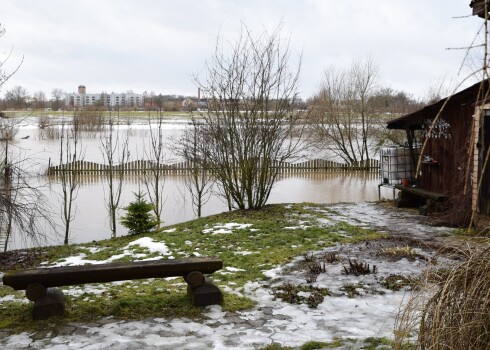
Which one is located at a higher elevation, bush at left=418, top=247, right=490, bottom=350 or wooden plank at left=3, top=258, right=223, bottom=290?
bush at left=418, top=247, right=490, bottom=350

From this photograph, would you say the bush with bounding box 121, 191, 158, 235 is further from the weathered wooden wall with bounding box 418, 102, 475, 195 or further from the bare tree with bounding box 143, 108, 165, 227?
the weathered wooden wall with bounding box 418, 102, 475, 195

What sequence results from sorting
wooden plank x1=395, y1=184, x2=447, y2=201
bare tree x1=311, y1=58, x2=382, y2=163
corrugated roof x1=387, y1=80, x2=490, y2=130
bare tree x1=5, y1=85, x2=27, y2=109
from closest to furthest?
1. corrugated roof x1=387, y1=80, x2=490, y2=130
2. wooden plank x1=395, y1=184, x2=447, y2=201
3. bare tree x1=5, y1=85, x2=27, y2=109
4. bare tree x1=311, y1=58, x2=382, y2=163

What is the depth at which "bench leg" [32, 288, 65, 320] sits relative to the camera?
5.89 meters

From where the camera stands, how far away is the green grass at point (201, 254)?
6.24 m

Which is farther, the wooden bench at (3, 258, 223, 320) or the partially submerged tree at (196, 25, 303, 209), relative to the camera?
the partially submerged tree at (196, 25, 303, 209)

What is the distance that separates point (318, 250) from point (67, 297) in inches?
189

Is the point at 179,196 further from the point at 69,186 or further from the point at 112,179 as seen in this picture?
the point at 69,186

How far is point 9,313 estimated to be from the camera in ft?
20.5

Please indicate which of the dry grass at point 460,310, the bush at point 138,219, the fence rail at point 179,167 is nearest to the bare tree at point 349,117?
the fence rail at point 179,167

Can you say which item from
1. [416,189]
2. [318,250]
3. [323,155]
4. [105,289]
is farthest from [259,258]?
[323,155]

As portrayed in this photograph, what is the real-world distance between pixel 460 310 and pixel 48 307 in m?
4.64

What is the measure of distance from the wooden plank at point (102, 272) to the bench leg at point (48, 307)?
0.14 m

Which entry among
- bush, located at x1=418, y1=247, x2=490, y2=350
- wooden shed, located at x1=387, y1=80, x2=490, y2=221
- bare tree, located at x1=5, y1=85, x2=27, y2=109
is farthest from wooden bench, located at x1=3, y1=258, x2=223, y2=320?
bare tree, located at x1=5, y1=85, x2=27, y2=109

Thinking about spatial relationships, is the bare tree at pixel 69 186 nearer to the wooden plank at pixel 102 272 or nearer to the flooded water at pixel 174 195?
the flooded water at pixel 174 195
